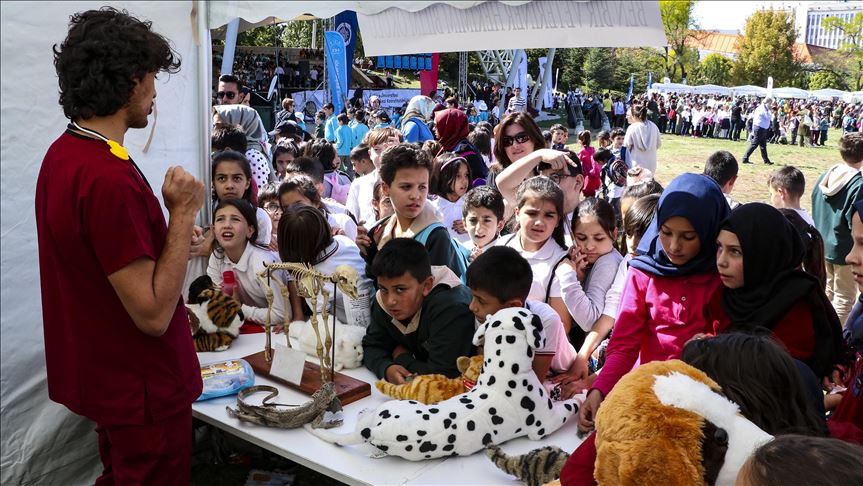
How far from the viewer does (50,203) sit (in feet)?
5.82

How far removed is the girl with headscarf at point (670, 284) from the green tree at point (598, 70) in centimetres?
4137

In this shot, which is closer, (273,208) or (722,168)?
(273,208)

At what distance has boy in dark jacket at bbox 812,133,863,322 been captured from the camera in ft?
16.4

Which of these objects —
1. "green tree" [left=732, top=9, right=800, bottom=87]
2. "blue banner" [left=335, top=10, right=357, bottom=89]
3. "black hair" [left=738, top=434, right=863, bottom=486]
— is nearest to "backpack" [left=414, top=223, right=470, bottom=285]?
"black hair" [left=738, top=434, right=863, bottom=486]

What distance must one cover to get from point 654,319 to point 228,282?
7.11 feet

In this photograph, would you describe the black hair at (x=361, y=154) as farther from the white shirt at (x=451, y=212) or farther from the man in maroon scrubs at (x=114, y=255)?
the man in maroon scrubs at (x=114, y=255)

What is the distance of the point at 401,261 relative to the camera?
8.21 feet

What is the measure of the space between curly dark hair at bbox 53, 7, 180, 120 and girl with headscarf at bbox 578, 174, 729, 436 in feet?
5.64

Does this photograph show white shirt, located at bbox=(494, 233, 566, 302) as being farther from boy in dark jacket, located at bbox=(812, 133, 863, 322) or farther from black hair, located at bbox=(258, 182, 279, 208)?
Result: boy in dark jacket, located at bbox=(812, 133, 863, 322)

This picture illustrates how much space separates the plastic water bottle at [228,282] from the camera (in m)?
3.39

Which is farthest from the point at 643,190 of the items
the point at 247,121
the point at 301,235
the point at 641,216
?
the point at 247,121

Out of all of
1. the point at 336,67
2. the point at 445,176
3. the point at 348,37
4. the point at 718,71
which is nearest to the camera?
the point at 445,176

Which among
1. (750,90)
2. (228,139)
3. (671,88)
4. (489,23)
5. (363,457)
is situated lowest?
(363,457)

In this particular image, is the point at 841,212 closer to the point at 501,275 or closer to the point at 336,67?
the point at 501,275
